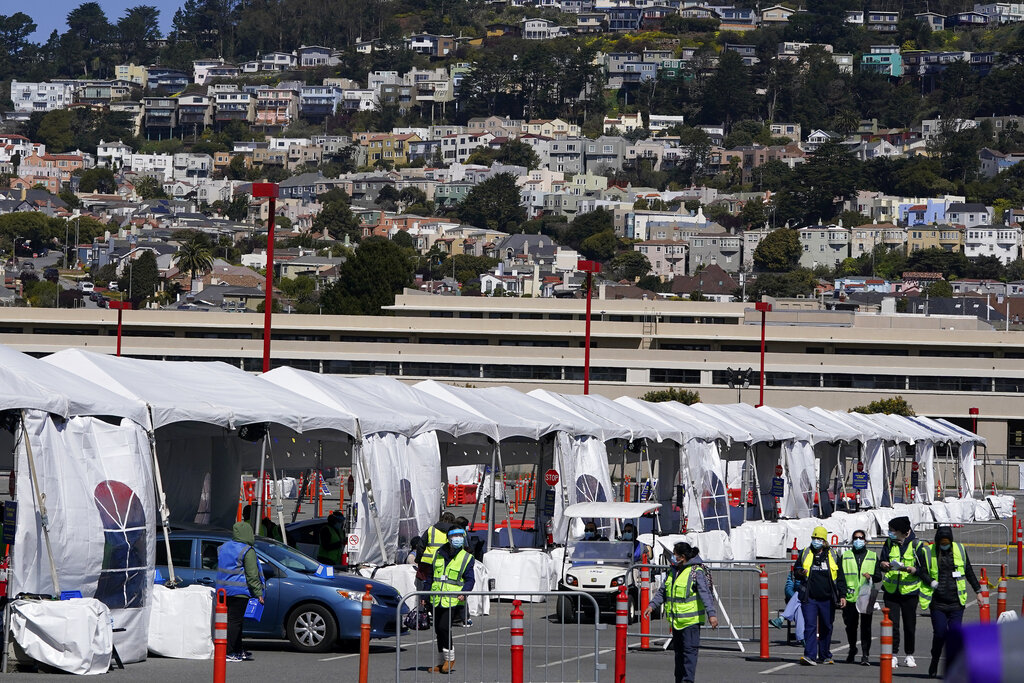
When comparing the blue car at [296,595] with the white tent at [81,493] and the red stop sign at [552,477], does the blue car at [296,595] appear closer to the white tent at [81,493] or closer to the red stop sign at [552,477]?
the white tent at [81,493]

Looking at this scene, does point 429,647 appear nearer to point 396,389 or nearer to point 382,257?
point 396,389

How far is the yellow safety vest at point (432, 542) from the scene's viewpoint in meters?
18.8

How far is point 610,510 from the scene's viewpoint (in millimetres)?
22594

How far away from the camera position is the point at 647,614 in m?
18.3

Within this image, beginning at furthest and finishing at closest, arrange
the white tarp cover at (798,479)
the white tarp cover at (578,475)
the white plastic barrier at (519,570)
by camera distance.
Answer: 1. the white tarp cover at (798,479)
2. the white tarp cover at (578,475)
3. the white plastic barrier at (519,570)

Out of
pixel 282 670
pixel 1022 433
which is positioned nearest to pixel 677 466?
pixel 282 670

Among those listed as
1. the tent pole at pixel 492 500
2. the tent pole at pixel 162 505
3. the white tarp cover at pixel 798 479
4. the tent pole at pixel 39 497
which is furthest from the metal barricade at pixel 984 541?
the tent pole at pixel 39 497

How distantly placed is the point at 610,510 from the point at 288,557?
5398 mm

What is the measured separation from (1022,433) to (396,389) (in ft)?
255

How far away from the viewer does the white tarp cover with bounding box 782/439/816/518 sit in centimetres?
3616

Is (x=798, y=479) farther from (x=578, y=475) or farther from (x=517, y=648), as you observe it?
(x=517, y=648)

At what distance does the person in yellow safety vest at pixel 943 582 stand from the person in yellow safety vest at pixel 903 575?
145 millimetres

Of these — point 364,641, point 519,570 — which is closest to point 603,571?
point 519,570

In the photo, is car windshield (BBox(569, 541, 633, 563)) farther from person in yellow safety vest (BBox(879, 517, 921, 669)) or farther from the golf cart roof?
person in yellow safety vest (BBox(879, 517, 921, 669))
